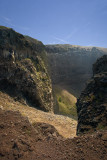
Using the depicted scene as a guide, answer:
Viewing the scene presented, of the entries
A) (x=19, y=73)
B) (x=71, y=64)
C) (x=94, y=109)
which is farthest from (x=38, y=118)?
(x=71, y=64)

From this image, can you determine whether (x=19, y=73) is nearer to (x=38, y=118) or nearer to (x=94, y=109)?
(x=38, y=118)

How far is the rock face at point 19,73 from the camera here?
20.9 meters

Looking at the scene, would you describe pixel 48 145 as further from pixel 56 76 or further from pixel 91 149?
pixel 56 76

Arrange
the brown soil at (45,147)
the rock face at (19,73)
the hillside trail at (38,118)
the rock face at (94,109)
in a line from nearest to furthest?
the brown soil at (45,147) → the rock face at (94,109) → the hillside trail at (38,118) → the rock face at (19,73)

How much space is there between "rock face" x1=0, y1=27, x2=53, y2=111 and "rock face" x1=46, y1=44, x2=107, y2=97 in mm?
37612

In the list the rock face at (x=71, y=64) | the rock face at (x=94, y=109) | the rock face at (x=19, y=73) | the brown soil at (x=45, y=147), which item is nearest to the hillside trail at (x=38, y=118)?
the rock face at (x=19, y=73)

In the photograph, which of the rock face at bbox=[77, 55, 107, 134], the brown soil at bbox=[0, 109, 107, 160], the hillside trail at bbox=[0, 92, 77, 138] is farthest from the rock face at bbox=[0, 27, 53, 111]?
the brown soil at bbox=[0, 109, 107, 160]

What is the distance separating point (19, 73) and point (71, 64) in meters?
56.8

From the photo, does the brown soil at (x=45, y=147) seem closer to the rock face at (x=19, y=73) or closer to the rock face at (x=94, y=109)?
the rock face at (x=94, y=109)

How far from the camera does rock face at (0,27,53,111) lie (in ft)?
68.6

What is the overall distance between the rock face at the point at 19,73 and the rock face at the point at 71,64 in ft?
123

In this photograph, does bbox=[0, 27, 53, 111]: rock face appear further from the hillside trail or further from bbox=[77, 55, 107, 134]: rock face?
bbox=[77, 55, 107, 134]: rock face

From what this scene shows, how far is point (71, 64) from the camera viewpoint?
76312 mm

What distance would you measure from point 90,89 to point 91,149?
5.43 metres
